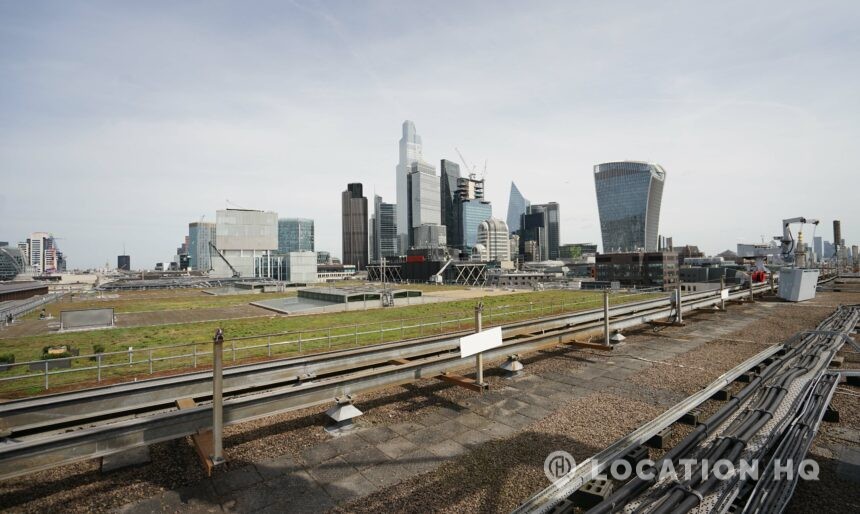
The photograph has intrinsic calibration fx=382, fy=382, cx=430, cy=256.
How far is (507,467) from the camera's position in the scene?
6.38 m

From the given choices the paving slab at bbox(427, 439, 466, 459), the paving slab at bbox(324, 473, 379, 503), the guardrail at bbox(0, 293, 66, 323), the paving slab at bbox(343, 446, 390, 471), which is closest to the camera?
the paving slab at bbox(324, 473, 379, 503)

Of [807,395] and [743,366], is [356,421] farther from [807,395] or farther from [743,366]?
[743,366]

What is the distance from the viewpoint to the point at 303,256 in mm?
123438

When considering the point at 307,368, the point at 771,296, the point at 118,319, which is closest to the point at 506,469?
the point at 307,368

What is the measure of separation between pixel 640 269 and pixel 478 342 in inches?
5325

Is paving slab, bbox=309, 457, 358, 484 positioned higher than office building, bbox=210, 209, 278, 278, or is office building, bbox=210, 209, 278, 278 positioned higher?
office building, bbox=210, 209, 278, 278

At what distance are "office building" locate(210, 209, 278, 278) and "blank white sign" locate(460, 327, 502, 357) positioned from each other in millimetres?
133556

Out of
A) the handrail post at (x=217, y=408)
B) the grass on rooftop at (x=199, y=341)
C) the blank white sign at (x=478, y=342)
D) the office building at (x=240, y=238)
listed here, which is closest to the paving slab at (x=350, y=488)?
the handrail post at (x=217, y=408)

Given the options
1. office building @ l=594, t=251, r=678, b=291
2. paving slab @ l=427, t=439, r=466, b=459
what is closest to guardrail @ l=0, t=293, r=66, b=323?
paving slab @ l=427, t=439, r=466, b=459

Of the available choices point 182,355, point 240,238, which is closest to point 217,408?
point 182,355

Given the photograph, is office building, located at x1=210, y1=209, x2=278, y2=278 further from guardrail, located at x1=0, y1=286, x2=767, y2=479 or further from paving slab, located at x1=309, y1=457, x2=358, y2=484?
paving slab, located at x1=309, y1=457, x2=358, y2=484

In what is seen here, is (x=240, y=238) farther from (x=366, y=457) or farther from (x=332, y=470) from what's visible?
(x=332, y=470)

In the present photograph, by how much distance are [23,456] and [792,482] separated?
1076 centimetres

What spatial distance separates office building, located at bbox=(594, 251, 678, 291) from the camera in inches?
4769
